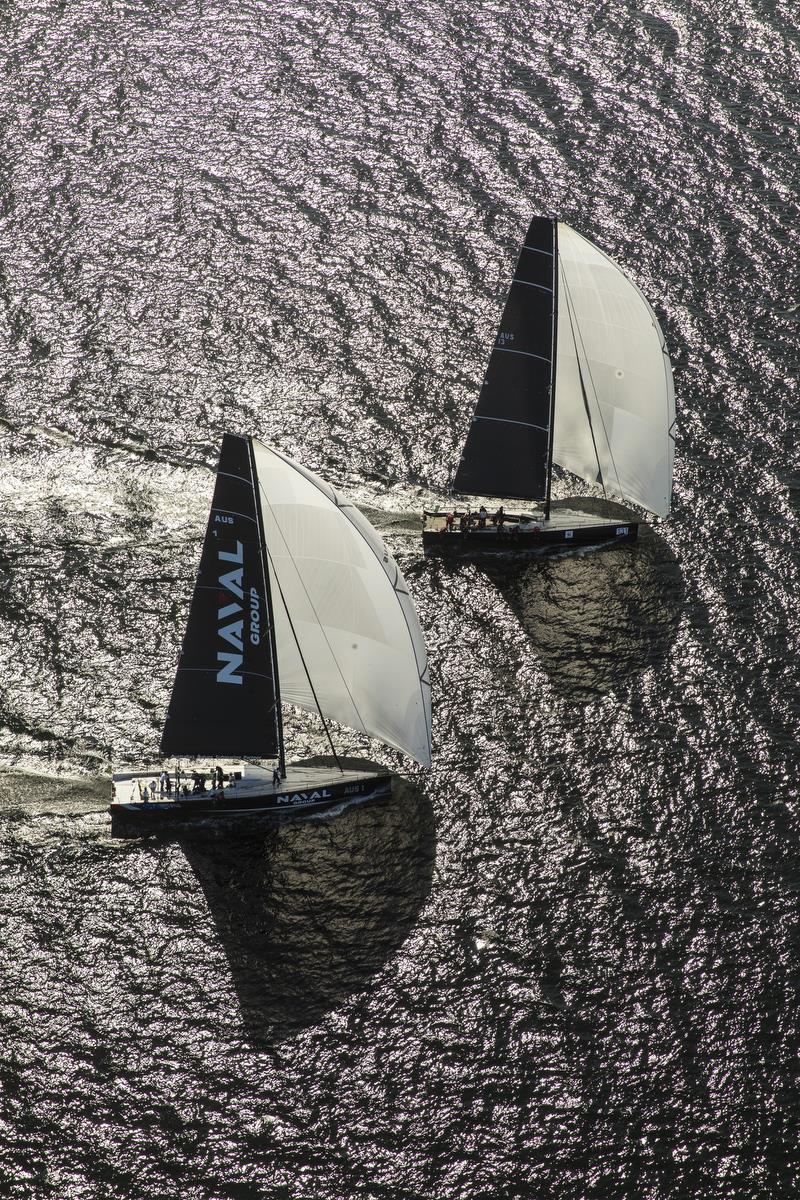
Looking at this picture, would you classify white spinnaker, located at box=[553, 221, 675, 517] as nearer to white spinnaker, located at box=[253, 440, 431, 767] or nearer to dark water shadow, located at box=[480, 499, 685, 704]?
dark water shadow, located at box=[480, 499, 685, 704]

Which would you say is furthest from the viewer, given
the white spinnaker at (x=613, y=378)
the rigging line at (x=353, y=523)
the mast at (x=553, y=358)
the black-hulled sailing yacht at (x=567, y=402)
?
the white spinnaker at (x=613, y=378)

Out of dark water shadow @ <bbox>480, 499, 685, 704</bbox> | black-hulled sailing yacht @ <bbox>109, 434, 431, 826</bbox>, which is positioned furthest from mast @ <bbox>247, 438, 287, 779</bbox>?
dark water shadow @ <bbox>480, 499, 685, 704</bbox>

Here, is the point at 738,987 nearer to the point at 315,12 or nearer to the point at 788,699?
the point at 788,699

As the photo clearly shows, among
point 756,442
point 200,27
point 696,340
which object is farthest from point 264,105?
point 756,442

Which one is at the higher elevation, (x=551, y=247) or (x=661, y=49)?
(x=661, y=49)

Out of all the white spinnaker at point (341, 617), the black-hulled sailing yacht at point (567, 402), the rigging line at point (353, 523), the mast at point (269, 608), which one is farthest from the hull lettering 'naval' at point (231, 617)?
the black-hulled sailing yacht at point (567, 402)

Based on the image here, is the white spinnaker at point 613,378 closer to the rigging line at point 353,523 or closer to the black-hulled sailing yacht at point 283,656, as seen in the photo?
the black-hulled sailing yacht at point 283,656

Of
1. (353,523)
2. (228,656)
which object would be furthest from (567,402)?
(228,656)
